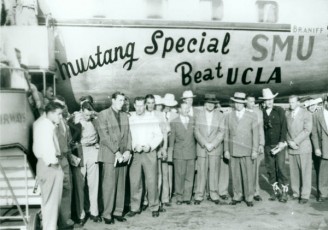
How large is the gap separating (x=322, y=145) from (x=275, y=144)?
75cm

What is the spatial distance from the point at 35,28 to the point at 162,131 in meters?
2.31

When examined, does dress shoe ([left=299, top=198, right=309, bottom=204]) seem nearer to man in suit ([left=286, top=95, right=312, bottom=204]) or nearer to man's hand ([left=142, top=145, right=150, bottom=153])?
man in suit ([left=286, top=95, right=312, bottom=204])

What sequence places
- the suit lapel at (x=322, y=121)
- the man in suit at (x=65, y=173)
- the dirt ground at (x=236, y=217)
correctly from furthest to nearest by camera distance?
1. the suit lapel at (x=322, y=121)
2. the dirt ground at (x=236, y=217)
3. the man in suit at (x=65, y=173)

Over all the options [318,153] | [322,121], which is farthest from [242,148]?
[322,121]

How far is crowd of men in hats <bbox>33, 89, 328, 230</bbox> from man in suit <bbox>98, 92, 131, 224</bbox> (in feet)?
0.04

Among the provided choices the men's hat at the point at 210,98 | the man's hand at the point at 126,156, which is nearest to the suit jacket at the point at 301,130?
the men's hat at the point at 210,98

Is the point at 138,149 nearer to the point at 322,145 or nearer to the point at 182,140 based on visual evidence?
the point at 182,140

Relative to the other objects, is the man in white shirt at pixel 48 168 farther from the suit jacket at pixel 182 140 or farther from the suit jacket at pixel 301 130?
the suit jacket at pixel 301 130

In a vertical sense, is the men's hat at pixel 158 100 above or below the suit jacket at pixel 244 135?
above

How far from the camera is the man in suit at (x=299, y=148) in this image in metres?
6.23

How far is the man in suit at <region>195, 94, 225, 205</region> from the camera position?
20.2ft

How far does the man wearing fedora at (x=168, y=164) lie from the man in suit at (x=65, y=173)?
62.4 inches

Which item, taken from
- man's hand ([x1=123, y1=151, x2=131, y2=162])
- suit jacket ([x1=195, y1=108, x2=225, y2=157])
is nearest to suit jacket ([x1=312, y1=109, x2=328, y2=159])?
suit jacket ([x1=195, y1=108, x2=225, y2=157])

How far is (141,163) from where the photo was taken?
5.61m
